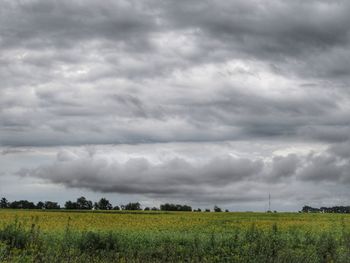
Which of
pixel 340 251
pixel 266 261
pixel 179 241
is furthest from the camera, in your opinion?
pixel 179 241

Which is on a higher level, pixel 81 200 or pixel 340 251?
pixel 81 200

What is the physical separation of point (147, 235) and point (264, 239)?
6.39m

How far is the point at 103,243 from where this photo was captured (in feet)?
73.4

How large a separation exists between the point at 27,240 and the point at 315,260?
34.4 feet

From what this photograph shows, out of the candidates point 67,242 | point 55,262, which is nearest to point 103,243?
point 67,242

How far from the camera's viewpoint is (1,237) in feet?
68.1

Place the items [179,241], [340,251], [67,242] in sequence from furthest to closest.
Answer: [179,241] < [67,242] < [340,251]

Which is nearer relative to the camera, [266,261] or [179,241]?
[266,261]

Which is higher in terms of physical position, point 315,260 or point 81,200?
point 81,200

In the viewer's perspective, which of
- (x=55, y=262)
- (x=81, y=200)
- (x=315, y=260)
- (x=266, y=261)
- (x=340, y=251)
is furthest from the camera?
(x=81, y=200)

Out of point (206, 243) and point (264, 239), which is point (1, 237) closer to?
point (206, 243)

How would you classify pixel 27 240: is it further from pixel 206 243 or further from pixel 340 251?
pixel 340 251

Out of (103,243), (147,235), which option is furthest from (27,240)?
(147,235)

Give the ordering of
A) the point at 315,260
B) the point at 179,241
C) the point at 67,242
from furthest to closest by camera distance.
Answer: the point at 179,241 → the point at 67,242 → the point at 315,260
